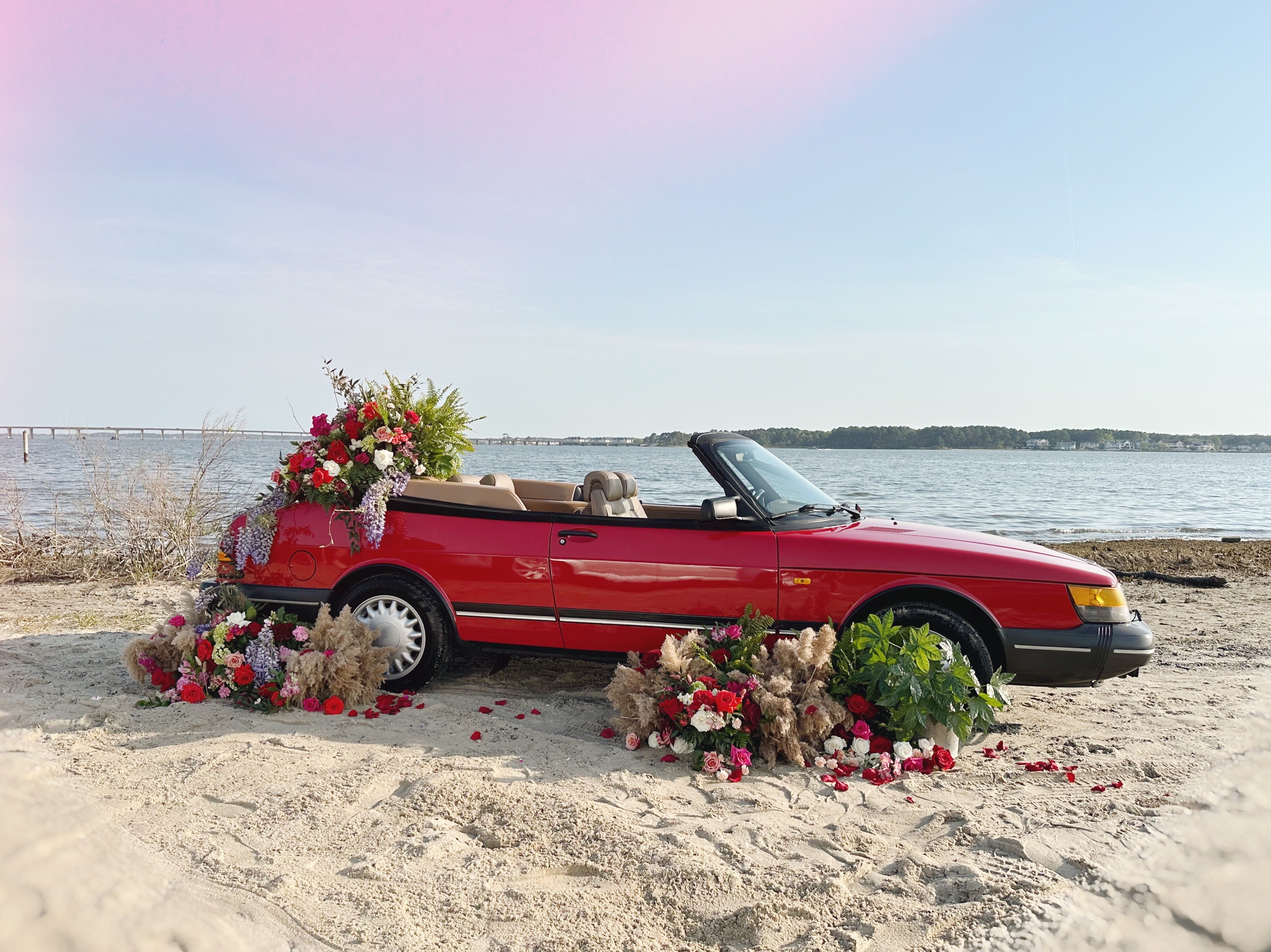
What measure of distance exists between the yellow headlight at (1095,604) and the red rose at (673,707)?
226 cm

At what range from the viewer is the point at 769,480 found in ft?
17.8

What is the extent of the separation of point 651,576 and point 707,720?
3.16 feet

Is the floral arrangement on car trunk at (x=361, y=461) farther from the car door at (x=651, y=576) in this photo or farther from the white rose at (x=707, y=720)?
the white rose at (x=707, y=720)

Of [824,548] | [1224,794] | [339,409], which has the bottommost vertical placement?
[1224,794]

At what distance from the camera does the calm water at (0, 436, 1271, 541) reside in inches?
500

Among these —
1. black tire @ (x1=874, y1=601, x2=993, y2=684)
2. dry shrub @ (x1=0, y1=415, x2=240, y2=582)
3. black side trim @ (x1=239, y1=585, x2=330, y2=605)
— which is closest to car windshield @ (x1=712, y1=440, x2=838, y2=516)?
black tire @ (x1=874, y1=601, x2=993, y2=684)

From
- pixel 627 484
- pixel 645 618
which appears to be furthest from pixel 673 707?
pixel 627 484

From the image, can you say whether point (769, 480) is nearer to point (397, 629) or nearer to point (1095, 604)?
point (1095, 604)

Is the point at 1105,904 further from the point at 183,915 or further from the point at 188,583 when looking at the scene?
the point at 188,583

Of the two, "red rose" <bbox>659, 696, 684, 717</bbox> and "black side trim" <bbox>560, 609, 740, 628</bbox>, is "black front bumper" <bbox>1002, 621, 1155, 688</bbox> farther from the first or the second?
"red rose" <bbox>659, 696, 684, 717</bbox>

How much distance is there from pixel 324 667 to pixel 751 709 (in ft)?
8.10

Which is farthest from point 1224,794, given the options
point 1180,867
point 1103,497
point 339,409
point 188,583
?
point 1103,497

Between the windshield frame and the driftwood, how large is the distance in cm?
717

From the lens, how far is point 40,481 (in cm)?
2539
